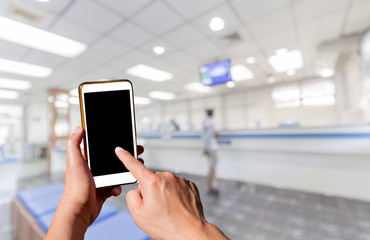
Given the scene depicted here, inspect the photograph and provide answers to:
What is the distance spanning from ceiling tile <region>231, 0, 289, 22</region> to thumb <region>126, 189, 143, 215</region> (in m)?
2.85

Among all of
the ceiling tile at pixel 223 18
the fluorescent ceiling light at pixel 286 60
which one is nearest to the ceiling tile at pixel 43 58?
the ceiling tile at pixel 223 18

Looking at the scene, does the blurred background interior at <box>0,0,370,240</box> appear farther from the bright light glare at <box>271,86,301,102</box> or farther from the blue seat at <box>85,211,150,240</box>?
the bright light glare at <box>271,86,301,102</box>

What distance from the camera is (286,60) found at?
4945mm

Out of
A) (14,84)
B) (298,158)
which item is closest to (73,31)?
(298,158)

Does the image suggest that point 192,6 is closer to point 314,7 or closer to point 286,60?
point 314,7

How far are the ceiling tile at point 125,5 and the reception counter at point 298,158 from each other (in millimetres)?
1804

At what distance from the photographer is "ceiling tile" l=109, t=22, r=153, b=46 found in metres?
2.82

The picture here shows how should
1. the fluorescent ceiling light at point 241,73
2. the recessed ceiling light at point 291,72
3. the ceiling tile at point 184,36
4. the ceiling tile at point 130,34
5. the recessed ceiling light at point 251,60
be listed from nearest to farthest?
the ceiling tile at point 130,34, the ceiling tile at point 184,36, the recessed ceiling light at point 251,60, the fluorescent ceiling light at point 241,73, the recessed ceiling light at point 291,72

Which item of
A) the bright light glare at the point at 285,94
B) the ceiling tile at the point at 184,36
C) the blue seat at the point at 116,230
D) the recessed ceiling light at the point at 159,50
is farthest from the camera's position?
the bright light glare at the point at 285,94

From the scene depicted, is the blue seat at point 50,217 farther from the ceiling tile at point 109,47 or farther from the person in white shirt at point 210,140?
the ceiling tile at point 109,47

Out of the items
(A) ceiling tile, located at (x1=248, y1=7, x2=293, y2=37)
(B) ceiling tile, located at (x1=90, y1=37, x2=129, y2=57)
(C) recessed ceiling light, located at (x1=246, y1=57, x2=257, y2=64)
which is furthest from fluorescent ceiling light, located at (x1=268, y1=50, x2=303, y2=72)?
(B) ceiling tile, located at (x1=90, y1=37, x2=129, y2=57)

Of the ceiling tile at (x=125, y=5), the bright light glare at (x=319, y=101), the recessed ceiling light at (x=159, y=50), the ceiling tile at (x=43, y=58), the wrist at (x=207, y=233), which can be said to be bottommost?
the wrist at (x=207, y=233)

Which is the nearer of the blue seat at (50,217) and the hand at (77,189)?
the hand at (77,189)

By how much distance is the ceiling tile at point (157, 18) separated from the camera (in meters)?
2.45
